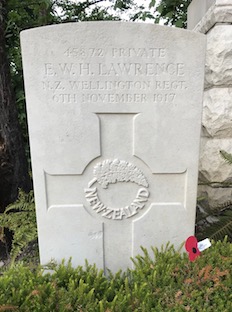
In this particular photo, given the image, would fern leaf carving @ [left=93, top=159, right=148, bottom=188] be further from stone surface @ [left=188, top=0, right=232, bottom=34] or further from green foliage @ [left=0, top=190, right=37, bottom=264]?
stone surface @ [left=188, top=0, right=232, bottom=34]

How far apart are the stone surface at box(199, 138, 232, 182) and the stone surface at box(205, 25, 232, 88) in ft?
1.70

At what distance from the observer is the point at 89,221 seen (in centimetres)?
193

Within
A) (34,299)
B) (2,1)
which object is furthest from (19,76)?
(34,299)

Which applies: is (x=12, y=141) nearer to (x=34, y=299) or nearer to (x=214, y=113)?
(x=34, y=299)

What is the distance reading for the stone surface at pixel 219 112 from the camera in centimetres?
246

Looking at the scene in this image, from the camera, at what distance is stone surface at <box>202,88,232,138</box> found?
2463mm

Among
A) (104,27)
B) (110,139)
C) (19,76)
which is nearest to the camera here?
(104,27)

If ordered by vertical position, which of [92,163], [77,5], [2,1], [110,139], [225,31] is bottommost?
[92,163]

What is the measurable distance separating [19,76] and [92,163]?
2488 millimetres

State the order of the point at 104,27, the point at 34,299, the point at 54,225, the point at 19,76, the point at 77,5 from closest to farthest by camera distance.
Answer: the point at 34,299, the point at 104,27, the point at 54,225, the point at 19,76, the point at 77,5

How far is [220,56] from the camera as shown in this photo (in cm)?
240

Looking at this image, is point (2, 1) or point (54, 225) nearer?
point (54, 225)

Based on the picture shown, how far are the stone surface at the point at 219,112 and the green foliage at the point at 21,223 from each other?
1.75 metres

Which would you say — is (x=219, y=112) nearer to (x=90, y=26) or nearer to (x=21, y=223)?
(x=90, y=26)
